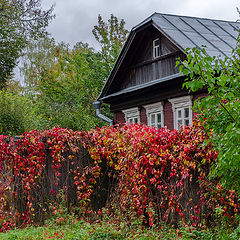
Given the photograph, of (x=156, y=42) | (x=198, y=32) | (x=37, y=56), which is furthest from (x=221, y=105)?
(x=37, y=56)

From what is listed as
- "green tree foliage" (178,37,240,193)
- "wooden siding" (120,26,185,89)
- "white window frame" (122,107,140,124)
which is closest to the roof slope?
"wooden siding" (120,26,185,89)

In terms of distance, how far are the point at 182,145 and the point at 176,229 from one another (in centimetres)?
141

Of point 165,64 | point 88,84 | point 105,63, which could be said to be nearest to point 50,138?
point 165,64

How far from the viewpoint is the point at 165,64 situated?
16.6 metres

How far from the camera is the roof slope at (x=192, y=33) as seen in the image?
15.7m

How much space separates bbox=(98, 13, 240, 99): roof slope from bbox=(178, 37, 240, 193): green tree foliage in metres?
9.82

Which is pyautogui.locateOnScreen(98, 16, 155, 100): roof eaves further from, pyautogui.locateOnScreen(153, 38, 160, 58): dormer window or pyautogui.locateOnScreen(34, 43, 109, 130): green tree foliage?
pyautogui.locateOnScreen(34, 43, 109, 130): green tree foliage

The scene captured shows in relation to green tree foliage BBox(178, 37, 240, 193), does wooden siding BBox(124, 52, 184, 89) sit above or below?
Result: above

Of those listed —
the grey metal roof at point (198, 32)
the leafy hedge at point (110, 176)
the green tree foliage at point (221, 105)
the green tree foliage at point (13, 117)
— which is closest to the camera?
the green tree foliage at point (221, 105)

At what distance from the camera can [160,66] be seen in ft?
55.5

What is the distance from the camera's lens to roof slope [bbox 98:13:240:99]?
1567 centimetres

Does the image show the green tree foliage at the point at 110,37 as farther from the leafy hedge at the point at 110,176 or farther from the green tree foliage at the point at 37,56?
the leafy hedge at the point at 110,176

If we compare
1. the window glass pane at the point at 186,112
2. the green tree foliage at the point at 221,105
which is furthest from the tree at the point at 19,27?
the green tree foliage at the point at 221,105

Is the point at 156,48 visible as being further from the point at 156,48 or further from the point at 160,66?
the point at 160,66
